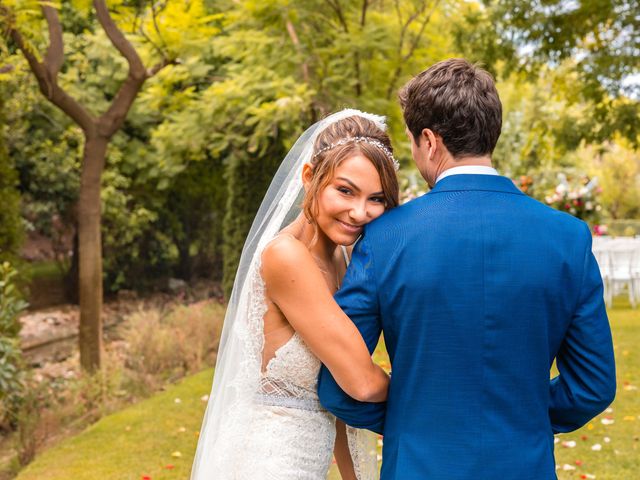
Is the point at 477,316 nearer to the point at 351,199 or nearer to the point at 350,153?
the point at 351,199

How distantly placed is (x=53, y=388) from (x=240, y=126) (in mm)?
5047

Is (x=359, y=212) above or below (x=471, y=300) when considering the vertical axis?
above

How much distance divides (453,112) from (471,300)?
0.45 m

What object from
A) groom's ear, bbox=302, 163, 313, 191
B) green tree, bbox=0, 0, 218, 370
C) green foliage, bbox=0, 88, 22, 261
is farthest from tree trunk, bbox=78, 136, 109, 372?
groom's ear, bbox=302, 163, 313, 191

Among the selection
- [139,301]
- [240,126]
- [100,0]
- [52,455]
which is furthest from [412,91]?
[139,301]

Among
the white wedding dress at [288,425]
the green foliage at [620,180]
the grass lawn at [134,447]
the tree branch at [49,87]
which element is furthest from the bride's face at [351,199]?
the green foliage at [620,180]

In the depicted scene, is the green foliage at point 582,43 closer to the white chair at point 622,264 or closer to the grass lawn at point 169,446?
the grass lawn at point 169,446

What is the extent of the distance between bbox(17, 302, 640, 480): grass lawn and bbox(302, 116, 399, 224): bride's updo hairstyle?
3.58 meters

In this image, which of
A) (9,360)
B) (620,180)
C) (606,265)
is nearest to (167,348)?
(9,360)

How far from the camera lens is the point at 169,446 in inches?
247

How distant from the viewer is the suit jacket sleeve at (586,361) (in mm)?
2039

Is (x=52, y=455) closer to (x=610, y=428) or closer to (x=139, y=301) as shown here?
(x=610, y=428)

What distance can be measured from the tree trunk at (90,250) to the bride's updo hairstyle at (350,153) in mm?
5997

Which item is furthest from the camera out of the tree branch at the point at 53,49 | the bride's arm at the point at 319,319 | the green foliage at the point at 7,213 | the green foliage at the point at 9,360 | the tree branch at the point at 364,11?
the tree branch at the point at 364,11
